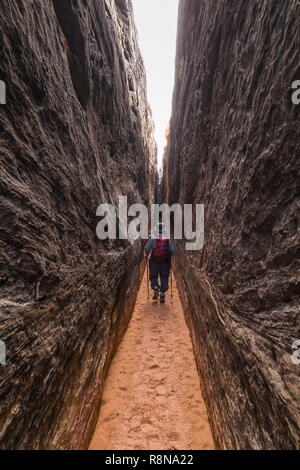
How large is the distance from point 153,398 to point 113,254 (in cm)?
268

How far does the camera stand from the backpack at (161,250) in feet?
22.1

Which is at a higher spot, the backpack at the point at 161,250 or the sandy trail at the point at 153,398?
the backpack at the point at 161,250

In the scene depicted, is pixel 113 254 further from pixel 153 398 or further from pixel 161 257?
pixel 161 257

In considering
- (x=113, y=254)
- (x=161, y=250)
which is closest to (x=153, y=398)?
(x=113, y=254)

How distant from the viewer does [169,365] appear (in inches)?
154

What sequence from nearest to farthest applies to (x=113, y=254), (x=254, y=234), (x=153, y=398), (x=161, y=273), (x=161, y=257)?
(x=254, y=234) → (x=153, y=398) → (x=113, y=254) → (x=161, y=257) → (x=161, y=273)

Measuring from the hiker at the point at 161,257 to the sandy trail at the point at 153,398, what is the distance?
6.55 feet

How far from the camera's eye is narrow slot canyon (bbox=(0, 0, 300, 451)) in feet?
4.99

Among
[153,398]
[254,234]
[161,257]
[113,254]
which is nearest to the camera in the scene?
[254,234]

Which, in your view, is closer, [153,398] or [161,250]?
[153,398]

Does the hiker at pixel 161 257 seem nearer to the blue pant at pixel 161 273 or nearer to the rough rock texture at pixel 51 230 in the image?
the blue pant at pixel 161 273

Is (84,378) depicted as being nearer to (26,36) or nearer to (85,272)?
(85,272)

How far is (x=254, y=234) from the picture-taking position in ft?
6.72

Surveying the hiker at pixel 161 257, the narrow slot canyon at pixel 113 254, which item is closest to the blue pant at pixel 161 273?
the hiker at pixel 161 257
